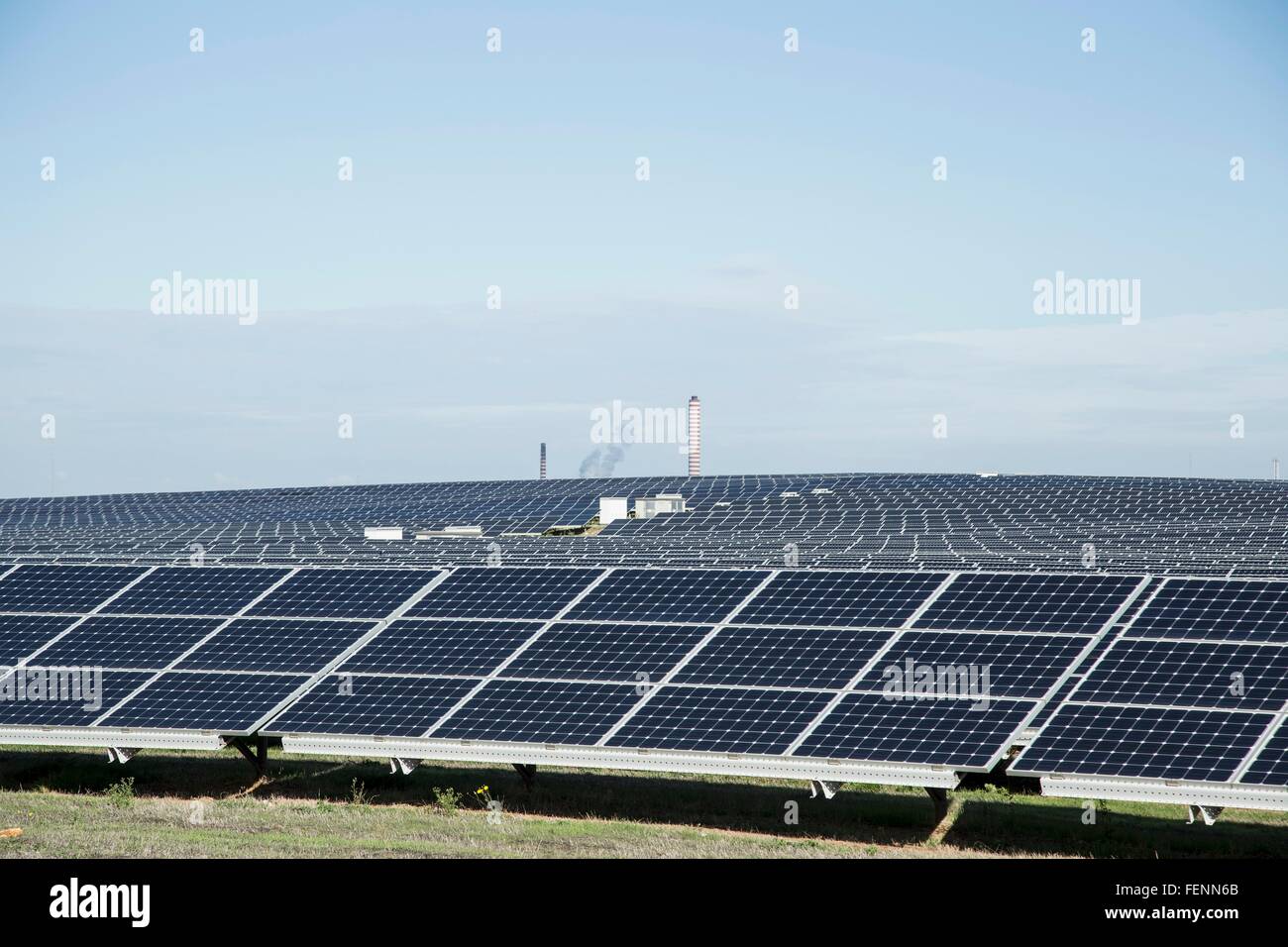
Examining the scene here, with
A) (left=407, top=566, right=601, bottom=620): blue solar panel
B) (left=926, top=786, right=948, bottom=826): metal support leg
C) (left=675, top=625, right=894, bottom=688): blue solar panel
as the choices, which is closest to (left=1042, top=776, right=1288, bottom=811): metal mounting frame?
(left=926, top=786, right=948, bottom=826): metal support leg

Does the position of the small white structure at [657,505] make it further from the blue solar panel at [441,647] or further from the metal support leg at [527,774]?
the blue solar panel at [441,647]

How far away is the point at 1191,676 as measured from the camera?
24797 mm

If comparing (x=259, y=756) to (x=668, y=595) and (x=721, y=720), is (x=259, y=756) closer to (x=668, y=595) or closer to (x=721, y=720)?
(x=668, y=595)

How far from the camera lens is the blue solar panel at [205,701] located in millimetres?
27875

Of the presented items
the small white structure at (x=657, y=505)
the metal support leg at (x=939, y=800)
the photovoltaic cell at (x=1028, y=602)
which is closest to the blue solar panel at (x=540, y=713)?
the metal support leg at (x=939, y=800)

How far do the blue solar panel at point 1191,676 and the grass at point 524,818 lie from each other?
2902 mm

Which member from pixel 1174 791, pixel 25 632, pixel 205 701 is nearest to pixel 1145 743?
pixel 1174 791

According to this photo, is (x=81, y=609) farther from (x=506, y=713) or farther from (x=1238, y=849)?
(x=1238, y=849)

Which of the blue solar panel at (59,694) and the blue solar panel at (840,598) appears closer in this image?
the blue solar panel at (840,598)

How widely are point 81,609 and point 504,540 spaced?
23176mm

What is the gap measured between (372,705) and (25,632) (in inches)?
386

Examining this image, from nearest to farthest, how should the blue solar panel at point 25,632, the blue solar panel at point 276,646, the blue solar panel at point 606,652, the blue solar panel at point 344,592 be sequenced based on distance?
the blue solar panel at point 606,652, the blue solar panel at point 276,646, the blue solar panel at point 25,632, the blue solar panel at point 344,592

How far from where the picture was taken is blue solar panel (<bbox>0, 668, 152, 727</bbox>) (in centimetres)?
2878

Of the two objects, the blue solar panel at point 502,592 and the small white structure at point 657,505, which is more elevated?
the small white structure at point 657,505
